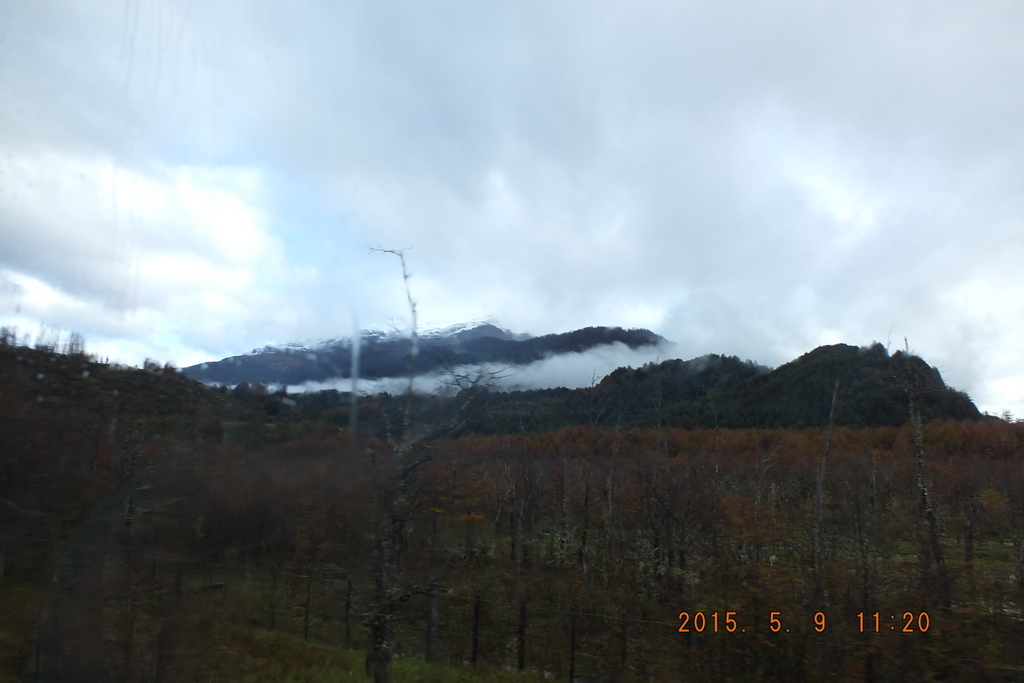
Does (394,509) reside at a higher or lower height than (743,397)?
lower

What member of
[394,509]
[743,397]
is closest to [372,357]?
[394,509]

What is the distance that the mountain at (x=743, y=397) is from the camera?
18.0 m

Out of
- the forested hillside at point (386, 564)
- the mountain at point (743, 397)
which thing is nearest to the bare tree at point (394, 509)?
the forested hillside at point (386, 564)

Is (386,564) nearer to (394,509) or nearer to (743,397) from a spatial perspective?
(394,509)

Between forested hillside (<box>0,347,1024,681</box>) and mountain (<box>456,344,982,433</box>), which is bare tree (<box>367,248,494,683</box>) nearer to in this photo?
forested hillside (<box>0,347,1024,681</box>)

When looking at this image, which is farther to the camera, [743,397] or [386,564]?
[743,397]

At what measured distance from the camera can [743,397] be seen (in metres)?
80.4

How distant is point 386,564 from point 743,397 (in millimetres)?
80152

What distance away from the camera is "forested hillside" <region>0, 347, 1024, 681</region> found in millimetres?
9617

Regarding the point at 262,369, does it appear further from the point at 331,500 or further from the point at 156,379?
the point at 331,500

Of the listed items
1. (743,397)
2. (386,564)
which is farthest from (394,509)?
(743,397)

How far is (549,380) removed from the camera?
28344mm

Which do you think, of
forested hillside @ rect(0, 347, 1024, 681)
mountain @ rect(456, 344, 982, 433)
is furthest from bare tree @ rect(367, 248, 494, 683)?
mountain @ rect(456, 344, 982, 433)

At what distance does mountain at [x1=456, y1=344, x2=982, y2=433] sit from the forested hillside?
0.67 metres
